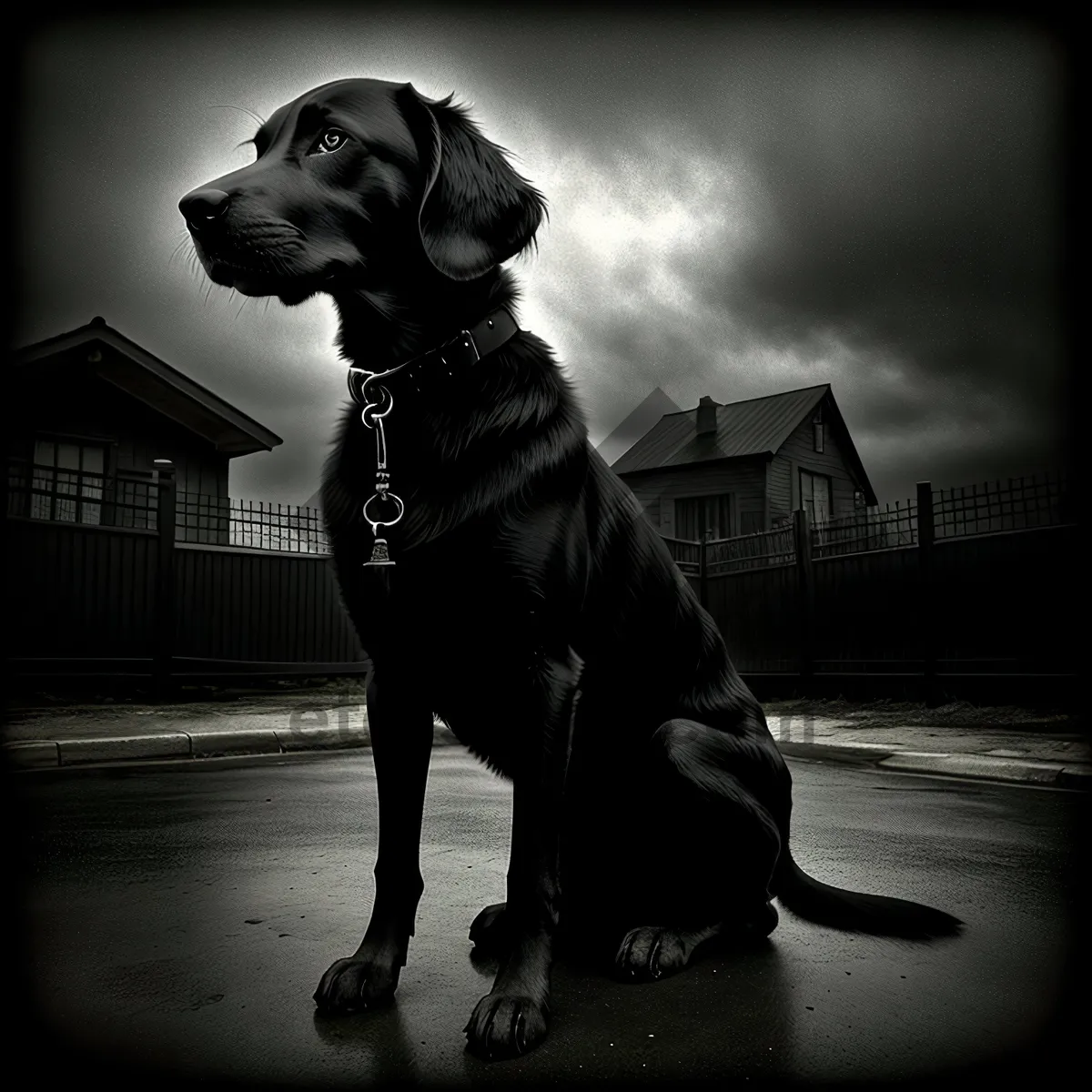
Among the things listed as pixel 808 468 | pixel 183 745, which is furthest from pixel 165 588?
pixel 808 468

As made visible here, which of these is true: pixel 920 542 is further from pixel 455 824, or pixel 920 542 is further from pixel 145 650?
pixel 145 650

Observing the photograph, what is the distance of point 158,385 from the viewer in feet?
44.2

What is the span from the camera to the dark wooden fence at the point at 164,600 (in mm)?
8617

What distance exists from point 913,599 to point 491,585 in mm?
9018

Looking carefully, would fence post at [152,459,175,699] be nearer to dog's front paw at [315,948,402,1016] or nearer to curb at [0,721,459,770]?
curb at [0,721,459,770]

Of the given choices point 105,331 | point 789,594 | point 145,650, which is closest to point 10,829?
point 145,650

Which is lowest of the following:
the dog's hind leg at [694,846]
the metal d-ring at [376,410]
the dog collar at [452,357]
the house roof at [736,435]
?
the dog's hind leg at [694,846]

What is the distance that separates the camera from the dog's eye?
1710 mm

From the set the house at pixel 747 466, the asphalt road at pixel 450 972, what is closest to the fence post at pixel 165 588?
the asphalt road at pixel 450 972

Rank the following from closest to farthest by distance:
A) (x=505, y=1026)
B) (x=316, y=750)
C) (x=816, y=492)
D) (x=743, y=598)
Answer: (x=505, y=1026) < (x=316, y=750) < (x=743, y=598) < (x=816, y=492)

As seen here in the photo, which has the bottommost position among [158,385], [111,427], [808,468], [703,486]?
[111,427]

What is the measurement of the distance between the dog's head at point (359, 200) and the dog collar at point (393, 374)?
0.12 metres

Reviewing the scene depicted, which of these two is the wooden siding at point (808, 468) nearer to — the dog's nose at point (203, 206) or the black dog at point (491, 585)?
the black dog at point (491, 585)

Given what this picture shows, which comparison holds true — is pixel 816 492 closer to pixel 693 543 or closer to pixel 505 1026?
pixel 693 543
